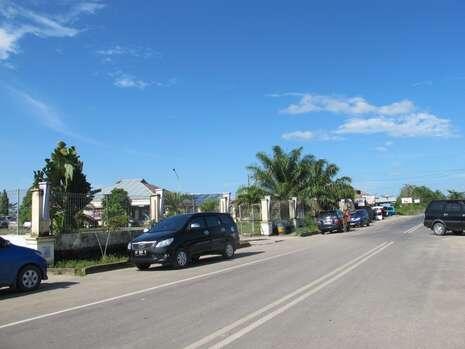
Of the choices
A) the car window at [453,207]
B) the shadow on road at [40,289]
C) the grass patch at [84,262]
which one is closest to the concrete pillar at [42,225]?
the grass patch at [84,262]

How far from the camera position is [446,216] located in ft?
95.8

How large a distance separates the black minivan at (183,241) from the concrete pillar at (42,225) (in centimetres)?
302

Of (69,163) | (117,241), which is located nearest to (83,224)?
(117,241)

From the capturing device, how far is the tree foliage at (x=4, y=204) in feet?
66.5

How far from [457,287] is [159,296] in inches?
240

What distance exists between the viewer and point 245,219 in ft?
130

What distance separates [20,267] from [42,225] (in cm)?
605

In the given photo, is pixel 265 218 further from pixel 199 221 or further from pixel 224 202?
pixel 199 221

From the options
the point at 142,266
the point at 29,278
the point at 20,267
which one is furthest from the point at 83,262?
the point at 20,267

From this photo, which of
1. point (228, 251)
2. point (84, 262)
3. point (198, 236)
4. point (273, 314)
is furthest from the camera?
point (228, 251)

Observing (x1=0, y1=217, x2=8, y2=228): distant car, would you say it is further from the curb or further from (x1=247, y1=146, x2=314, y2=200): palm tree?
(x1=247, y1=146, x2=314, y2=200): palm tree

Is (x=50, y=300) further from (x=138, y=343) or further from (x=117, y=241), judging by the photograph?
(x=117, y=241)

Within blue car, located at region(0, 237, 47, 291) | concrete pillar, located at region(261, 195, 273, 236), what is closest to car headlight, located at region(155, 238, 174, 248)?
blue car, located at region(0, 237, 47, 291)

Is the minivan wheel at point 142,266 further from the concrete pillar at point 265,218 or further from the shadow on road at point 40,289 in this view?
the concrete pillar at point 265,218
